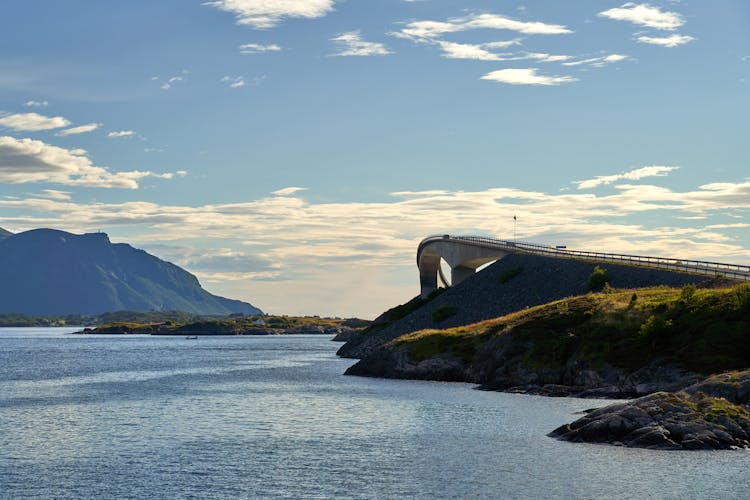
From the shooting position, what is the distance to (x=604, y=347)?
88188 millimetres

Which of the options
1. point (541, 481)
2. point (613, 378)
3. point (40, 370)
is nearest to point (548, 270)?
point (613, 378)

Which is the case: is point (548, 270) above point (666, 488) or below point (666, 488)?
above

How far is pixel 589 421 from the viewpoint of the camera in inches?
2258

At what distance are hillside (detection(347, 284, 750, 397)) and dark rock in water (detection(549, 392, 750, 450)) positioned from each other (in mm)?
15090

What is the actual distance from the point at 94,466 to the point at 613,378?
5059 cm

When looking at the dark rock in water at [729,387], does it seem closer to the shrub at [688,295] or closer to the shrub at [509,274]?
the shrub at [688,295]

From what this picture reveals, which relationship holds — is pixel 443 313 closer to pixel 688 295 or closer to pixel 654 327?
pixel 688 295

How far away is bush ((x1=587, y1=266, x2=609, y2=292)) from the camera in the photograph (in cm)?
12238

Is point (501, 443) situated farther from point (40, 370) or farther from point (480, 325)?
point (40, 370)

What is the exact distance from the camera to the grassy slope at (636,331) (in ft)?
260

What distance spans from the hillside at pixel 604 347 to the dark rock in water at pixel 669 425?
15.1 metres

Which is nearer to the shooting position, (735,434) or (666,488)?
(666,488)

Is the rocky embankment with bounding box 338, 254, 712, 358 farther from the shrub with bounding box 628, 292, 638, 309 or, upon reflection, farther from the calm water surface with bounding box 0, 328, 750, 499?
the calm water surface with bounding box 0, 328, 750, 499

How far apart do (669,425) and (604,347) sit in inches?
1389
